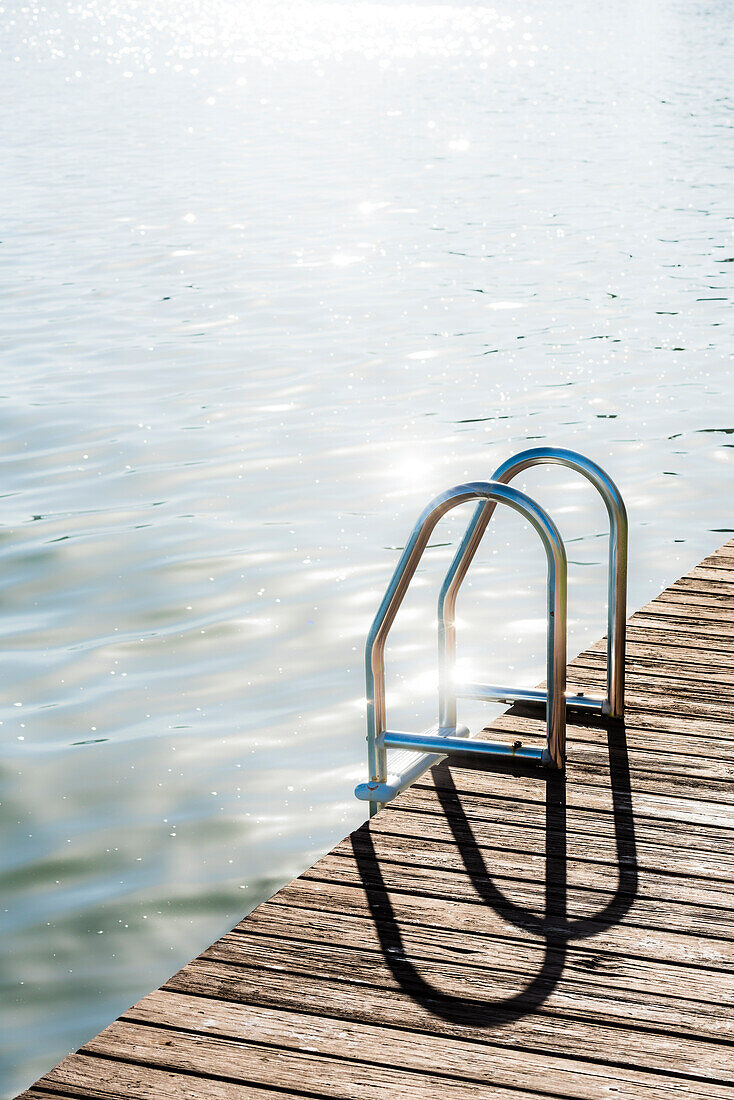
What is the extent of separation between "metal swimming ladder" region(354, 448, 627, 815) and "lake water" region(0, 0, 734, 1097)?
1061 mm

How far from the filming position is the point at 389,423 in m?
10.7

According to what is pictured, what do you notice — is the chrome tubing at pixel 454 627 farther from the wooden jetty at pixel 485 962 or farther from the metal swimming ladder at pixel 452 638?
the wooden jetty at pixel 485 962

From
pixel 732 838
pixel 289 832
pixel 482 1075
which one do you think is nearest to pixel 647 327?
pixel 289 832

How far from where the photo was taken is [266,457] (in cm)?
985

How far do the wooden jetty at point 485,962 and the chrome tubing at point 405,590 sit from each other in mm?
143

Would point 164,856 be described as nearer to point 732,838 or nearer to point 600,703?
point 600,703

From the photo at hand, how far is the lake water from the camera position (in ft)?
17.5

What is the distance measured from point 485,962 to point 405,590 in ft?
3.93

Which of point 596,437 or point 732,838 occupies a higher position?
point 732,838

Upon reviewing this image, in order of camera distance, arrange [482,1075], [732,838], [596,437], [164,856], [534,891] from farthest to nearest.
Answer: [596,437]
[164,856]
[732,838]
[534,891]
[482,1075]

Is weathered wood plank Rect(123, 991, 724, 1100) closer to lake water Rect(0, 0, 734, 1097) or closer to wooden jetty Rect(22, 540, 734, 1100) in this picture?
wooden jetty Rect(22, 540, 734, 1100)

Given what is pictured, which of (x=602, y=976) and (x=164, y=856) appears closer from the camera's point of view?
(x=602, y=976)

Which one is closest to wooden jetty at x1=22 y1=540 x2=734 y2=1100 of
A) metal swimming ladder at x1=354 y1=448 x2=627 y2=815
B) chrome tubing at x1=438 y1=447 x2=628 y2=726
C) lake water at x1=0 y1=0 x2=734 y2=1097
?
metal swimming ladder at x1=354 y1=448 x2=627 y2=815

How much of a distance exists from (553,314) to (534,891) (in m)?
11.3
